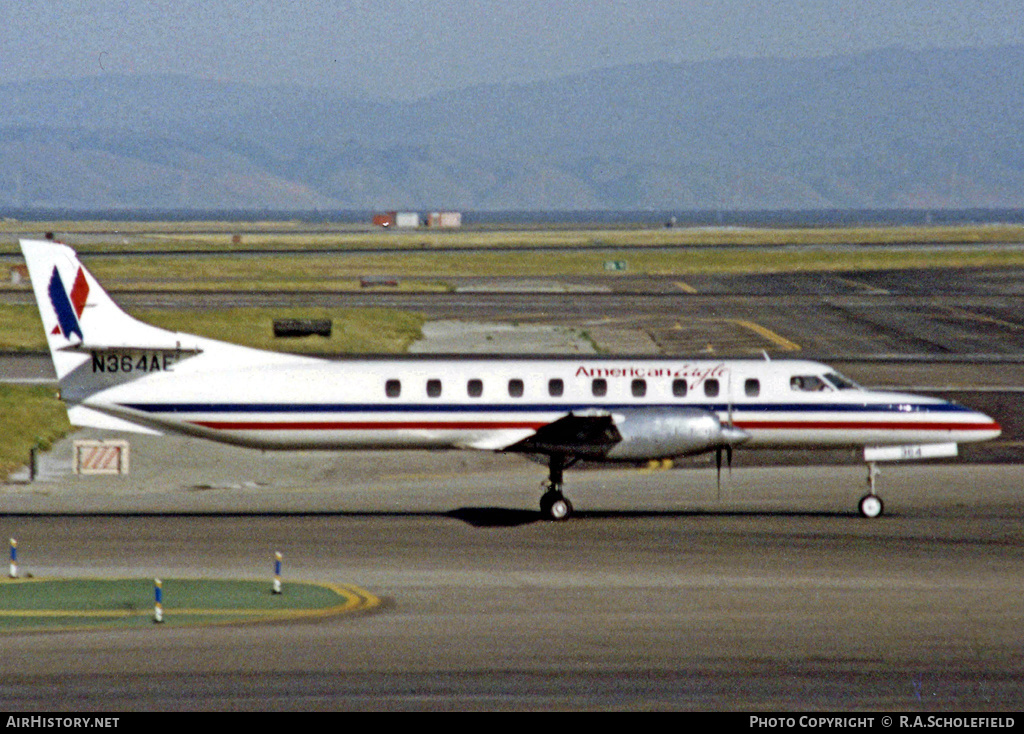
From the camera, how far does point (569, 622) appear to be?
747 inches

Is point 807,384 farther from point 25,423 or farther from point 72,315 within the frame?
point 25,423

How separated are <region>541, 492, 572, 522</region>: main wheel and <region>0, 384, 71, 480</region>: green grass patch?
12.9m

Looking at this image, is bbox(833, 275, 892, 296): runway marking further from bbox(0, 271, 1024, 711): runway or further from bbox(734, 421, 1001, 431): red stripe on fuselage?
bbox(734, 421, 1001, 431): red stripe on fuselage

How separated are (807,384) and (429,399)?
24.5ft

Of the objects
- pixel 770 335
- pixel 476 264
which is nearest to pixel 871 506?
pixel 770 335

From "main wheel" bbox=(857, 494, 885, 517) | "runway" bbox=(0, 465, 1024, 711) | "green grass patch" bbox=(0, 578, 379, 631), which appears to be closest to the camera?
"runway" bbox=(0, 465, 1024, 711)

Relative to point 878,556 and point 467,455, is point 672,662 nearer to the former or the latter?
point 878,556

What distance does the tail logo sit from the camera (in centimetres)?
2644

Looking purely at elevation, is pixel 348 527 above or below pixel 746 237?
below

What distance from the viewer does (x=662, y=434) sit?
84.4 ft

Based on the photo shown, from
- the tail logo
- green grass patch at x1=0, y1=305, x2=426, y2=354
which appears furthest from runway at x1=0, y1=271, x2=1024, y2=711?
green grass patch at x1=0, y1=305, x2=426, y2=354

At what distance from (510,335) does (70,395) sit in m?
36.0
